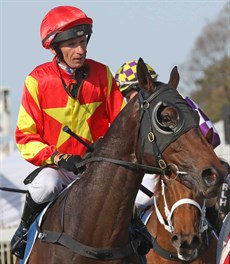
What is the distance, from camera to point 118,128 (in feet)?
19.2

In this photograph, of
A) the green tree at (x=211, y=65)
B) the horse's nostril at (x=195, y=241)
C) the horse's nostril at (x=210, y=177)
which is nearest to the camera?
the horse's nostril at (x=210, y=177)

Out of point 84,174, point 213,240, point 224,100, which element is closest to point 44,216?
point 84,174

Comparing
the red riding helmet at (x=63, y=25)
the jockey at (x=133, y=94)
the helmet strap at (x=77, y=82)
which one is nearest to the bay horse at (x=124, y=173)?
the helmet strap at (x=77, y=82)

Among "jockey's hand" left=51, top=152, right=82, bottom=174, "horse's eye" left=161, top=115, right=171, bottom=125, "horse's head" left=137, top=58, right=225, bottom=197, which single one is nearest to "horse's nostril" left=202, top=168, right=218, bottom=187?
"horse's head" left=137, top=58, right=225, bottom=197

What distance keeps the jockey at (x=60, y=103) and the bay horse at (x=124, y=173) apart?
0.35m

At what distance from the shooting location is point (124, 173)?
19.0 feet

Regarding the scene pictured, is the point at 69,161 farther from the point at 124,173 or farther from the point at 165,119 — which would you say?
the point at 165,119

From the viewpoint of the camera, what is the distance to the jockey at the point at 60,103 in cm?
648

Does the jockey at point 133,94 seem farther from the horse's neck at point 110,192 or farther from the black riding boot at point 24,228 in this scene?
the horse's neck at point 110,192

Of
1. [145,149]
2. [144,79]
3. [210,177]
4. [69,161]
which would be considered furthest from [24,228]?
[210,177]

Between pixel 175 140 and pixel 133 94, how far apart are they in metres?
3.09

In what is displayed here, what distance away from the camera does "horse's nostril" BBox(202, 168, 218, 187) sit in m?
5.25

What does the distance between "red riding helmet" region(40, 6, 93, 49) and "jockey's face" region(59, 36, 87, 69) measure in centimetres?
5

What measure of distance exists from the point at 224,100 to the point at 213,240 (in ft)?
148
